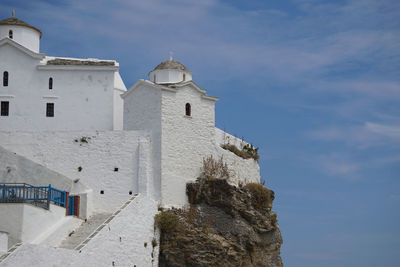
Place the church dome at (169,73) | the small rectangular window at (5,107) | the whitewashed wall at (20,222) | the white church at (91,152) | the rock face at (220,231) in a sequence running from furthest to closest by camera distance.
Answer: the church dome at (169,73), the small rectangular window at (5,107), the rock face at (220,231), the white church at (91,152), the whitewashed wall at (20,222)

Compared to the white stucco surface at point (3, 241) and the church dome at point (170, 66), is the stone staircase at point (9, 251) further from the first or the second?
the church dome at point (170, 66)

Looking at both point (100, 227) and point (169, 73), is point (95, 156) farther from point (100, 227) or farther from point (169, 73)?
point (169, 73)

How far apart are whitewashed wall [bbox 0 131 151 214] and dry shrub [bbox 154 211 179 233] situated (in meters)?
1.92

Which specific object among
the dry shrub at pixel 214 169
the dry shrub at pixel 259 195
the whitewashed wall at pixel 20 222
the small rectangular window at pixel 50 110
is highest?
the small rectangular window at pixel 50 110

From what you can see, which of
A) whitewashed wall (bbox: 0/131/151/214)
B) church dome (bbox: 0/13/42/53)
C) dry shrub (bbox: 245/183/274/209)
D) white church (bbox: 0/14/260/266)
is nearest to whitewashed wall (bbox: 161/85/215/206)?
white church (bbox: 0/14/260/266)

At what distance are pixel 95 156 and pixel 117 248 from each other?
6075mm

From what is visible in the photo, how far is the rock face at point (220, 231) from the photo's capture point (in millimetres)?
30703

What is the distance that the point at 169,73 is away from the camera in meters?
36.2

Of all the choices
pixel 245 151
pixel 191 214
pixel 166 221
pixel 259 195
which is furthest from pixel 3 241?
pixel 245 151

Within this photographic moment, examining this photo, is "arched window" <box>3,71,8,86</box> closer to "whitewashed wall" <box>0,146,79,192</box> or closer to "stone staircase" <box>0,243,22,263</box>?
"whitewashed wall" <box>0,146,79,192</box>

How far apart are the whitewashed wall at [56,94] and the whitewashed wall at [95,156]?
257 cm

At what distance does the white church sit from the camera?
1033 inches

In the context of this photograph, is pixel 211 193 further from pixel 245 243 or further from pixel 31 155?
pixel 31 155

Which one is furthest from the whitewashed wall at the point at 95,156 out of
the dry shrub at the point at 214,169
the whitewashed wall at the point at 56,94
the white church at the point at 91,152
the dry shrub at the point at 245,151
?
the dry shrub at the point at 245,151
